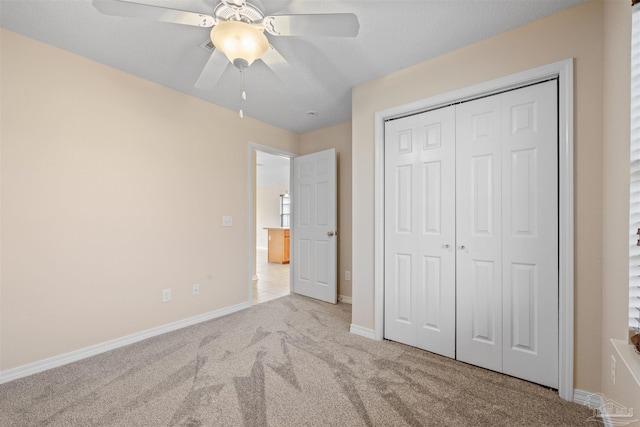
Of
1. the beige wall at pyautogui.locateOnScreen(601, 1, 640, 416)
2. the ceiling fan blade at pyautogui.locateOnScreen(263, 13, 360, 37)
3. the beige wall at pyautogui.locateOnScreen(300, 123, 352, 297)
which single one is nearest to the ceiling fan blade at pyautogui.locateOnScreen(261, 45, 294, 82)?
the ceiling fan blade at pyautogui.locateOnScreen(263, 13, 360, 37)

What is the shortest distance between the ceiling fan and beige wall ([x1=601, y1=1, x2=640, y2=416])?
1360mm

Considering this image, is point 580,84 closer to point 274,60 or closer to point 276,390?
point 274,60

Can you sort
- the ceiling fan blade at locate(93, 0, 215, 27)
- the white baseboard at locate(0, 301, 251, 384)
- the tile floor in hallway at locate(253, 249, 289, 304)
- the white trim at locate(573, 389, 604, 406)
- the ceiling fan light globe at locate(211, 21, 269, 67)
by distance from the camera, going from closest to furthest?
1. the ceiling fan blade at locate(93, 0, 215, 27)
2. the ceiling fan light globe at locate(211, 21, 269, 67)
3. the white trim at locate(573, 389, 604, 406)
4. the white baseboard at locate(0, 301, 251, 384)
5. the tile floor in hallway at locate(253, 249, 289, 304)

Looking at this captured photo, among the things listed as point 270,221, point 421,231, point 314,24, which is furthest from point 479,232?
point 270,221

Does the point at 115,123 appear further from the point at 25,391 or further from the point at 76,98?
the point at 25,391

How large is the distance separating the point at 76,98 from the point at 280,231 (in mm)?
4939

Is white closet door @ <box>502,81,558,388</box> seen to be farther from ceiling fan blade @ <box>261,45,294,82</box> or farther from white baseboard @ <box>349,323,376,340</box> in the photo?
ceiling fan blade @ <box>261,45,294,82</box>

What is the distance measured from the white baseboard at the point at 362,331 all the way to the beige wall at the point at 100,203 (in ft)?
5.03

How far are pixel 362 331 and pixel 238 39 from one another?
2486mm

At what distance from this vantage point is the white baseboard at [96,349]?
190cm

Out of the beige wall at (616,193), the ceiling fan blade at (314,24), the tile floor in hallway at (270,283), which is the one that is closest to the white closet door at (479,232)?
the beige wall at (616,193)

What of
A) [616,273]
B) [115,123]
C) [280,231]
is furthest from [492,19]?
[280,231]

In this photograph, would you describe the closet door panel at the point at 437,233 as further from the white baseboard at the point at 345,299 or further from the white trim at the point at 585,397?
the white baseboard at the point at 345,299

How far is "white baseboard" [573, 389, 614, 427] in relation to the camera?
149 centimetres
